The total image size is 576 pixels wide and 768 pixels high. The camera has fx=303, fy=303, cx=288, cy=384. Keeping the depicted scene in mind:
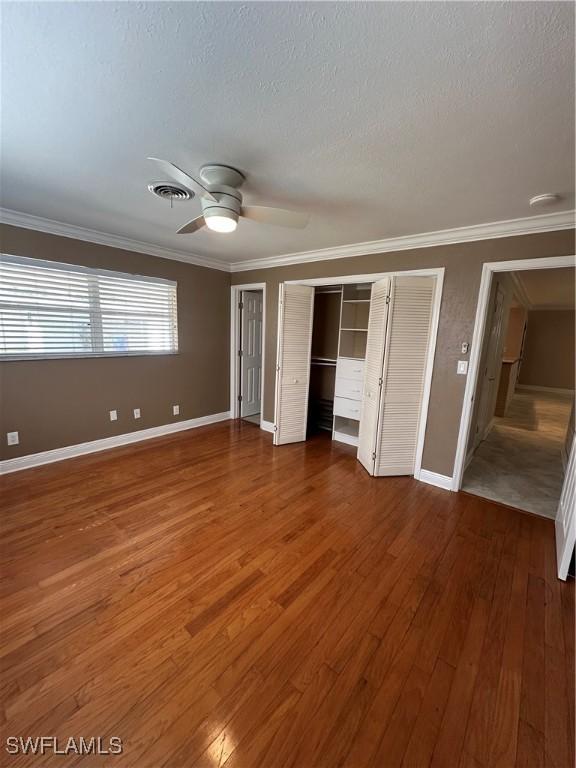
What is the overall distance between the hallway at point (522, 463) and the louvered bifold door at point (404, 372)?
75 cm

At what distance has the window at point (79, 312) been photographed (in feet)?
9.61

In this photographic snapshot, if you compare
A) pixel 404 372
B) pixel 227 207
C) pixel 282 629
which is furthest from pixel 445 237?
pixel 282 629

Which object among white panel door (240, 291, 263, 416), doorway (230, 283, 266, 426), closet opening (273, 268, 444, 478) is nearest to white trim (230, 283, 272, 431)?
doorway (230, 283, 266, 426)

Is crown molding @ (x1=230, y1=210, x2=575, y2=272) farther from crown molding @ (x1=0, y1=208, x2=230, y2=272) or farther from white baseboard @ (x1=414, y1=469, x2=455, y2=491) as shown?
white baseboard @ (x1=414, y1=469, x2=455, y2=491)

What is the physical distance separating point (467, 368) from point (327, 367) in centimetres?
223

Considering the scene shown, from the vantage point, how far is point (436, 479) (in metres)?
3.18

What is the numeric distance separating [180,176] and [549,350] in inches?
414

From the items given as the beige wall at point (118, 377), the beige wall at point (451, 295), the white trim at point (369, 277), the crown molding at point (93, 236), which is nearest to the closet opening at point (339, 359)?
the white trim at point (369, 277)

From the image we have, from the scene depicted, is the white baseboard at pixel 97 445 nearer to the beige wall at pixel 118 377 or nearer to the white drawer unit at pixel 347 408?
the beige wall at pixel 118 377

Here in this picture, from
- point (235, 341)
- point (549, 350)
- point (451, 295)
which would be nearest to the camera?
point (451, 295)

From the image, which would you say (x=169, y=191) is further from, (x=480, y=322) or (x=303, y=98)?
(x=480, y=322)

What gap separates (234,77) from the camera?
1.21m

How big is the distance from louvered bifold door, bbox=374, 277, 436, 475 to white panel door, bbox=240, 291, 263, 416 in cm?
266

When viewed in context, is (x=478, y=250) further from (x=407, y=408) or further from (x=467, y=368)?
(x=407, y=408)
